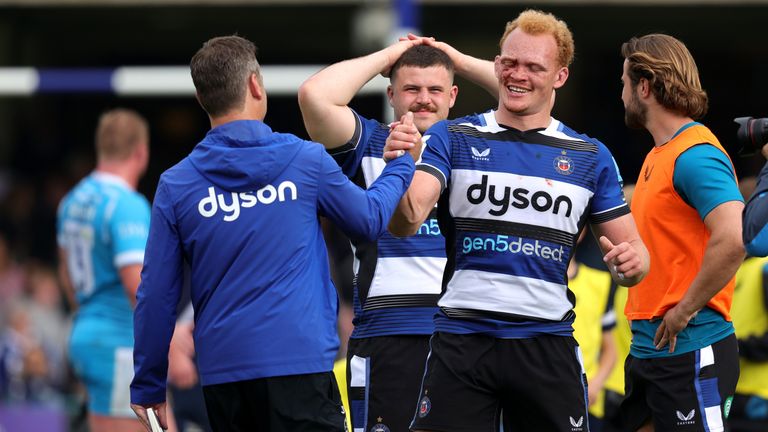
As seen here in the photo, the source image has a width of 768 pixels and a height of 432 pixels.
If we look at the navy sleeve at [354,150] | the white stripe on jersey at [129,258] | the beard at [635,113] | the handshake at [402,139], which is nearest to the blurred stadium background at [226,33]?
the white stripe on jersey at [129,258]

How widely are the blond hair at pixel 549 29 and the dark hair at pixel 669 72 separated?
48 centimetres

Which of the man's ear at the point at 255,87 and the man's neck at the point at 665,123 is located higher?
the man's ear at the point at 255,87

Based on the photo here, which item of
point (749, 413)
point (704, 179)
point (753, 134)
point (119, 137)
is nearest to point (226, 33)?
point (119, 137)

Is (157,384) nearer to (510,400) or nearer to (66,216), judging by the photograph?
(510,400)

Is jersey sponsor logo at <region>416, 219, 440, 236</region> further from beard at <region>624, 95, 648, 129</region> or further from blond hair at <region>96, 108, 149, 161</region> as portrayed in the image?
blond hair at <region>96, 108, 149, 161</region>

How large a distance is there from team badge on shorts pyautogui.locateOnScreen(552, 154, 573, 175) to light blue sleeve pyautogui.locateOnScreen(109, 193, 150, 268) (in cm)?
330

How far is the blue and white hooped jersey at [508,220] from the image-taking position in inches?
181

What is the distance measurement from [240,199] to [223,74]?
0.48 m

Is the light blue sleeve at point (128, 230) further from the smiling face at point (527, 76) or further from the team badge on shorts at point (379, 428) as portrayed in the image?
the smiling face at point (527, 76)

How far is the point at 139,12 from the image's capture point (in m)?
16.1

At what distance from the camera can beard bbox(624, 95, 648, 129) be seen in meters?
5.31

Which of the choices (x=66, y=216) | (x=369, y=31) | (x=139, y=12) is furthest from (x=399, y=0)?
(x=139, y=12)

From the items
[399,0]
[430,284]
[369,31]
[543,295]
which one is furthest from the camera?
[369,31]

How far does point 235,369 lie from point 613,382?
409cm
